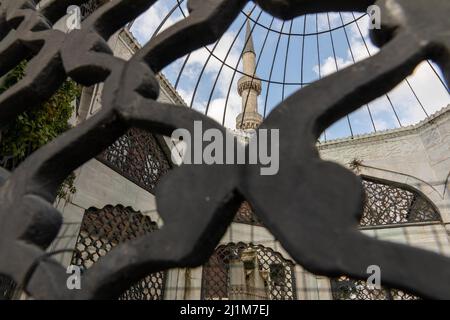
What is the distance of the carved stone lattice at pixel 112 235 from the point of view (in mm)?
4219

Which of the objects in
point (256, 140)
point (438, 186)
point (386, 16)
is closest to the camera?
point (256, 140)

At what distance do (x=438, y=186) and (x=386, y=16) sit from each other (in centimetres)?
845

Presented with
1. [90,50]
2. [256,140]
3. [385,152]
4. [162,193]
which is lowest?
[162,193]

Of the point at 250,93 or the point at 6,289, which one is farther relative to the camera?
the point at 250,93

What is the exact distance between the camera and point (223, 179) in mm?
697

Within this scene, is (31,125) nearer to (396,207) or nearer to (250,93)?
(396,207)

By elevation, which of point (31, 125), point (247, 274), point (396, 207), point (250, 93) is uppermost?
point (250, 93)

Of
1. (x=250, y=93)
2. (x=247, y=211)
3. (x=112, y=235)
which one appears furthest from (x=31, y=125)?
(x=250, y=93)

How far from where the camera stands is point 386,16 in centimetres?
81

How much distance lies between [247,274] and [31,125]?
17.2 ft

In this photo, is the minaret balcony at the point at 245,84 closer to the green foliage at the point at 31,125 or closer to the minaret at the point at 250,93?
the minaret at the point at 250,93

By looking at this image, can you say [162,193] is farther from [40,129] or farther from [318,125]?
[40,129]
